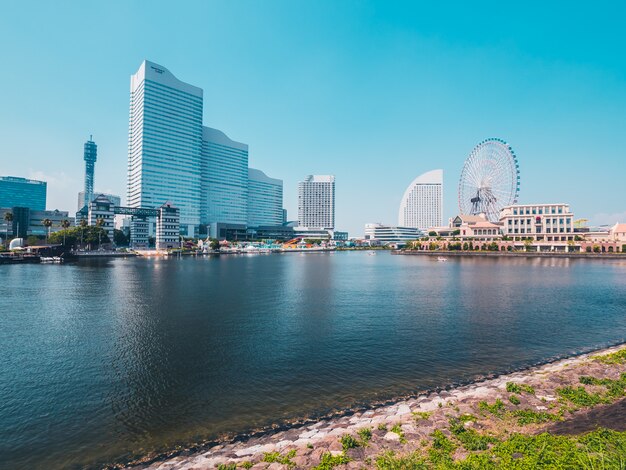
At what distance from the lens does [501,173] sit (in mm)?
170125

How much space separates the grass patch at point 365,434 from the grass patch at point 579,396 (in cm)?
1146

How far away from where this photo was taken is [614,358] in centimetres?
2417

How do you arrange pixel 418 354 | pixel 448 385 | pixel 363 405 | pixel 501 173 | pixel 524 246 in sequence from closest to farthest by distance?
pixel 363 405, pixel 448 385, pixel 418 354, pixel 501 173, pixel 524 246

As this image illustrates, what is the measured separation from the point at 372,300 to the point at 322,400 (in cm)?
3480

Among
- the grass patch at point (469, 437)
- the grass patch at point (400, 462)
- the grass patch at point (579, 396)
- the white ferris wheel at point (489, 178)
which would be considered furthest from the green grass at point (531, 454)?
the white ferris wheel at point (489, 178)

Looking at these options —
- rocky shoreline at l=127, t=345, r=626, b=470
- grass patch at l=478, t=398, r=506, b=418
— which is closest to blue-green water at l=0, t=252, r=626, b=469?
rocky shoreline at l=127, t=345, r=626, b=470

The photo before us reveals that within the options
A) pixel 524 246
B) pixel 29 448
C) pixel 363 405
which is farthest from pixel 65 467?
pixel 524 246

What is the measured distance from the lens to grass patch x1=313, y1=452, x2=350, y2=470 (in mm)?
12516

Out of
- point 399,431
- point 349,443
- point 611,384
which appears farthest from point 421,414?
point 611,384

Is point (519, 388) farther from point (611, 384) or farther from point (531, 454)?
point (531, 454)

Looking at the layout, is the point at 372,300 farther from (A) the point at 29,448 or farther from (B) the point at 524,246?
(B) the point at 524,246

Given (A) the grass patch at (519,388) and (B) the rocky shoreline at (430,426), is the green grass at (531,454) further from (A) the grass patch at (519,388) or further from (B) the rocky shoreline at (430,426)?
(A) the grass patch at (519,388)

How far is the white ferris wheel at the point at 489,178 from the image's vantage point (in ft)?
543

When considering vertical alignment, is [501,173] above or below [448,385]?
above
